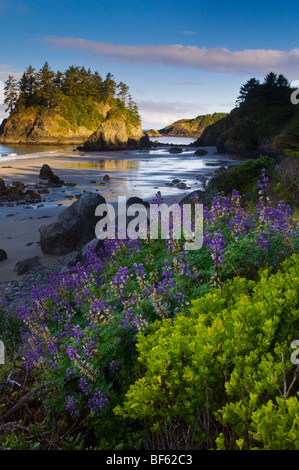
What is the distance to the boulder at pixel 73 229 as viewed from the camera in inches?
460

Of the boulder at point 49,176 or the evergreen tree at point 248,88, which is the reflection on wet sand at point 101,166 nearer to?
the boulder at point 49,176

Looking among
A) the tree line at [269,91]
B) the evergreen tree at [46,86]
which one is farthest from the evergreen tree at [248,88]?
the evergreen tree at [46,86]

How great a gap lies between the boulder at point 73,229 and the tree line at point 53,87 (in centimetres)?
9462

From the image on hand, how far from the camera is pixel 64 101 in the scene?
10019 cm

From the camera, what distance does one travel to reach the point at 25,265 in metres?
10.3

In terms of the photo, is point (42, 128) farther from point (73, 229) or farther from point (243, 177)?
point (73, 229)

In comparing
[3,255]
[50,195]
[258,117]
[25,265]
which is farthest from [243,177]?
[258,117]

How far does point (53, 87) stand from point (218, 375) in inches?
4344

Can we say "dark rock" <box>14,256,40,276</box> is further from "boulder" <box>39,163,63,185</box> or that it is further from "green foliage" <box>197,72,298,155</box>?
"green foliage" <box>197,72,298,155</box>

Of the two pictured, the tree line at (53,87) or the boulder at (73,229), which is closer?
the boulder at (73,229)

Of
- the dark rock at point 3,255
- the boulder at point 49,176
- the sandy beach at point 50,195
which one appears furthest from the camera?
the boulder at point 49,176
